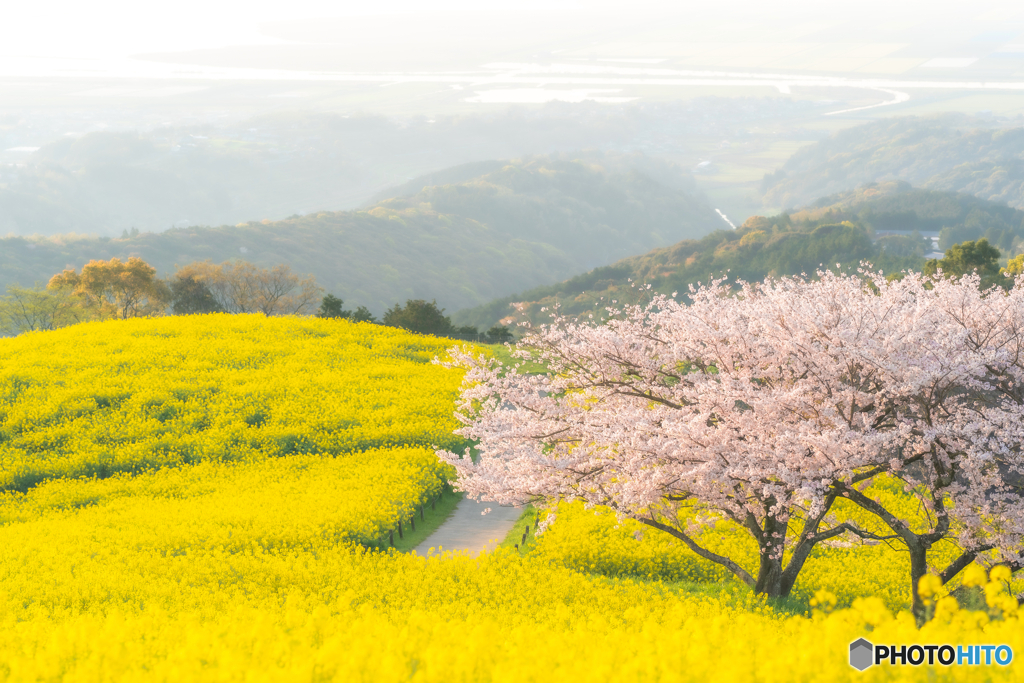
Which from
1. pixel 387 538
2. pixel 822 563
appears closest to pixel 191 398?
pixel 387 538

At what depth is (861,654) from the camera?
7.33 metres

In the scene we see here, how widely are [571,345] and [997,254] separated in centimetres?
5770

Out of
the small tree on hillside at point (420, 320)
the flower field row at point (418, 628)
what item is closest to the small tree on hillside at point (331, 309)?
the small tree on hillside at point (420, 320)

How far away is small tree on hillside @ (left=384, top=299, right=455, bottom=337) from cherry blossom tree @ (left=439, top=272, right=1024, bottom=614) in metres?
36.6

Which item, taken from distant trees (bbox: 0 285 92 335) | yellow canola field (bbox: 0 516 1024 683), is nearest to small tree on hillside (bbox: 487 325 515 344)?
yellow canola field (bbox: 0 516 1024 683)

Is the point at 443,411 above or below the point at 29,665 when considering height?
below

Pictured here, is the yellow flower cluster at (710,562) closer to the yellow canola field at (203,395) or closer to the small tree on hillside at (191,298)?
the yellow canola field at (203,395)

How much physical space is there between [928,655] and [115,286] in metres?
71.1

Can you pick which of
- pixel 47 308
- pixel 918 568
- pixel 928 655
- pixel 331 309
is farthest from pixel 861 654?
pixel 47 308

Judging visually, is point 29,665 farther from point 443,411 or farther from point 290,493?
point 443,411

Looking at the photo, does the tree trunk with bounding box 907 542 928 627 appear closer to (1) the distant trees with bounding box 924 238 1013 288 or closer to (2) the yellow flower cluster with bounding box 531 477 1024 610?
(2) the yellow flower cluster with bounding box 531 477 1024 610

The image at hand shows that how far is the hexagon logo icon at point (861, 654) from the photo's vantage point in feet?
23.7

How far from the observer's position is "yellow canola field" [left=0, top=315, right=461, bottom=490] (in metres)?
27.2

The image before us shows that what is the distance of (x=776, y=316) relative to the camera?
13.3 metres
